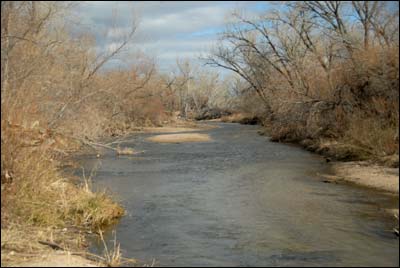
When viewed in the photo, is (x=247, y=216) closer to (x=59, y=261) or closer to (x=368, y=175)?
(x=59, y=261)

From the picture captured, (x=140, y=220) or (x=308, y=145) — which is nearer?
(x=140, y=220)

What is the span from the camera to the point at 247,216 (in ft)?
40.8

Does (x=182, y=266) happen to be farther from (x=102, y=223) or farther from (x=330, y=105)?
(x=330, y=105)

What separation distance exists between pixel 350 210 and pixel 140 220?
5410mm

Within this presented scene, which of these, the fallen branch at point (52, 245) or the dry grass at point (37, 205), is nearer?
the dry grass at point (37, 205)

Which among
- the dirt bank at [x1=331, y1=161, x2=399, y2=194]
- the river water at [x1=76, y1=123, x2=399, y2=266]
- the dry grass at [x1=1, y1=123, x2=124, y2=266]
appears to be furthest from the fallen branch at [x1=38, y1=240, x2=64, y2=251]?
the dirt bank at [x1=331, y1=161, x2=399, y2=194]

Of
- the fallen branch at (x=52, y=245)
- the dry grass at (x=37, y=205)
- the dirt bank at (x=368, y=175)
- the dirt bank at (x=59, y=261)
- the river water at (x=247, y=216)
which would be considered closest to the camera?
the dirt bank at (x=59, y=261)

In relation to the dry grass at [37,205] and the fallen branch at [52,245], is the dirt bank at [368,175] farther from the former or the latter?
the fallen branch at [52,245]

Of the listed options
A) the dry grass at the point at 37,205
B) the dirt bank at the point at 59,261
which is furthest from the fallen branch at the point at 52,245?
the dirt bank at the point at 59,261

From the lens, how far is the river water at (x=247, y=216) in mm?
9297

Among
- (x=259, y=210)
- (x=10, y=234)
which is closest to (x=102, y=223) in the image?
(x=10, y=234)

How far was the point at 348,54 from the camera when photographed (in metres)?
27.9

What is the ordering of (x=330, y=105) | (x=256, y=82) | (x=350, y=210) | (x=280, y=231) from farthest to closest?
(x=256, y=82) → (x=330, y=105) → (x=350, y=210) → (x=280, y=231)

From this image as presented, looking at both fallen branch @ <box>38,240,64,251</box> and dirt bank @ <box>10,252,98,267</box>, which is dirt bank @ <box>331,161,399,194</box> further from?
fallen branch @ <box>38,240,64,251</box>
